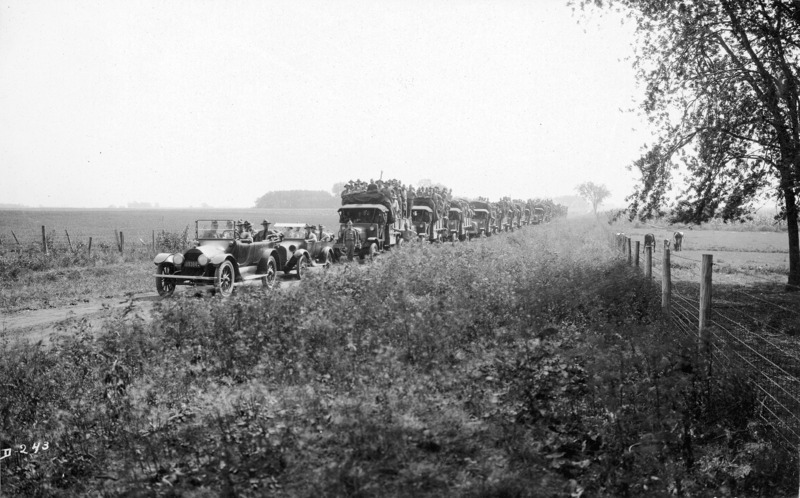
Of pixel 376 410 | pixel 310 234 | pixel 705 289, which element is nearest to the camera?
pixel 376 410

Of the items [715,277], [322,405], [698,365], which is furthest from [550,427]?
[715,277]

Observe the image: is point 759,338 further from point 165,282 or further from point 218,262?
point 165,282

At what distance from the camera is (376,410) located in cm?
468

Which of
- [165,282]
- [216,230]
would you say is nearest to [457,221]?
[216,230]

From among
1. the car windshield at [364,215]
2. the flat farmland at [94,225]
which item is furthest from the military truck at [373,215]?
the flat farmland at [94,225]

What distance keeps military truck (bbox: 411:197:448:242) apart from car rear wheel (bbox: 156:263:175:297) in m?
14.1

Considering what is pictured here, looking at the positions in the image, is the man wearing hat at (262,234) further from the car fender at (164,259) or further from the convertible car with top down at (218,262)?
the car fender at (164,259)

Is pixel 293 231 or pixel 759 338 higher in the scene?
pixel 293 231

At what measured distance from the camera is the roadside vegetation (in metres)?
3.94

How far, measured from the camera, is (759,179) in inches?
554

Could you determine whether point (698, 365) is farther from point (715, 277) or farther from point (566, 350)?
point (715, 277)

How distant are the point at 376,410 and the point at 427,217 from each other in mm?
21470

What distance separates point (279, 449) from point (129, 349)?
3.47 m

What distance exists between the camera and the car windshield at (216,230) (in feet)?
42.4
